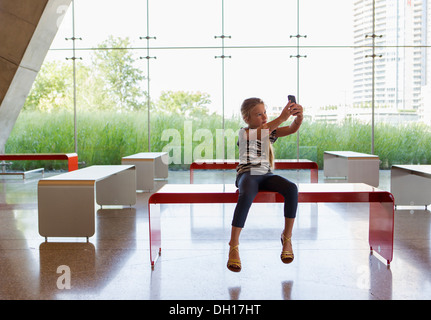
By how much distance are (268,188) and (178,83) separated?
6258mm

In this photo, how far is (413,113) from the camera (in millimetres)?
8945

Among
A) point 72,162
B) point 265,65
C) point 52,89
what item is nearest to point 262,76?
point 265,65

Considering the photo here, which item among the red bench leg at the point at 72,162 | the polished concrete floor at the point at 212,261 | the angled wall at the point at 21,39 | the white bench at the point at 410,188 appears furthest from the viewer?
the red bench leg at the point at 72,162

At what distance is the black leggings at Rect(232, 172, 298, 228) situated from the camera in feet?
9.62

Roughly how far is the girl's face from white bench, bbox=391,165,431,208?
8.84ft

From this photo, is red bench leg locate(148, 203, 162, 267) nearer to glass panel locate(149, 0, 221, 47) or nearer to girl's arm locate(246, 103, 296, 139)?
girl's arm locate(246, 103, 296, 139)

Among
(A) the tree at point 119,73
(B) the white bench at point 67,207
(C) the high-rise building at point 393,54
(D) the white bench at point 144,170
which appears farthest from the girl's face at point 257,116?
(C) the high-rise building at point 393,54

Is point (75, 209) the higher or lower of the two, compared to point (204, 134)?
lower

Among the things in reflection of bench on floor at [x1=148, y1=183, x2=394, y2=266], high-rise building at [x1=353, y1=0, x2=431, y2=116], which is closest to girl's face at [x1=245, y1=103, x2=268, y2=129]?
reflection of bench on floor at [x1=148, y1=183, x2=394, y2=266]

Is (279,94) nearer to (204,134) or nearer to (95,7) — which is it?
(204,134)

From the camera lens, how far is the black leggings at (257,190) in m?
2.93

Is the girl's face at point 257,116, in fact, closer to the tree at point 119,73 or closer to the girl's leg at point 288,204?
the girl's leg at point 288,204

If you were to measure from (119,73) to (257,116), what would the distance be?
21.4 feet
